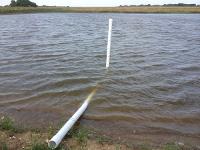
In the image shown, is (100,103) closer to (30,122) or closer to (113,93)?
(113,93)

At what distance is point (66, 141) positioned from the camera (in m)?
5.54

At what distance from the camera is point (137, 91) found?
9328 millimetres

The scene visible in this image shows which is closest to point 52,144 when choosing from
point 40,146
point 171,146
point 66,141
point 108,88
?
point 40,146

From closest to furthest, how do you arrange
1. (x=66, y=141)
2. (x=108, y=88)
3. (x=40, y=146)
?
(x=40, y=146)
(x=66, y=141)
(x=108, y=88)

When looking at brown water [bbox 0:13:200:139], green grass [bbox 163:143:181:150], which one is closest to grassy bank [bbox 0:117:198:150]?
green grass [bbox 163:143:181:150]

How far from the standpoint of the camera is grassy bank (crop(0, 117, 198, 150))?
17.4ft

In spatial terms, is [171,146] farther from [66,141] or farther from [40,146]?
[40,146]

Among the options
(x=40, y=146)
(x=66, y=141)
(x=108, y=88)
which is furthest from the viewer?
(x=108, y=88)

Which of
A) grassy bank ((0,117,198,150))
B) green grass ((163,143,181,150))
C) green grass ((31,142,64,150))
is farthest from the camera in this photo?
green grass ((163,143,181,150))

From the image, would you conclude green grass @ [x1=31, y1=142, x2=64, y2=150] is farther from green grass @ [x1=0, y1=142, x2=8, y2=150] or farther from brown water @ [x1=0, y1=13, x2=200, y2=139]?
brown water @ [x1=0, y1=13, x2=200, y2=139]

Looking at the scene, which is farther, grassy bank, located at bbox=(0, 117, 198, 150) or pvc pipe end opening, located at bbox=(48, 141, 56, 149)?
grassy bank, located at bbox=(0, 117, 198, 150)

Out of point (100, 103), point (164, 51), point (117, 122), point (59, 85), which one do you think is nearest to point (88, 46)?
point (164, 51)

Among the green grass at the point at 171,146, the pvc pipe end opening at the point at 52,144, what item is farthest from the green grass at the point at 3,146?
the green grass at the point at 171,146

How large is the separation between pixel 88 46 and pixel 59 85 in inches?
330
